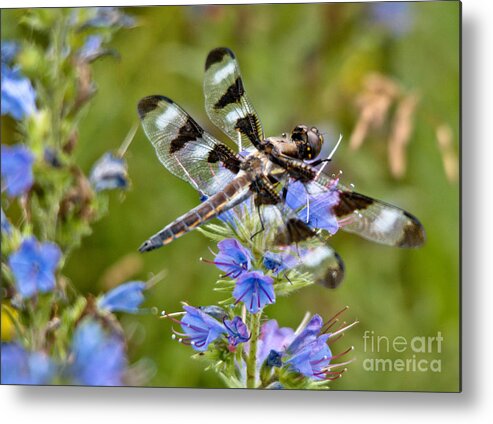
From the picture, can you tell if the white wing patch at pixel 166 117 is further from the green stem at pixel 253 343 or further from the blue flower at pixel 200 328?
the green stem at pixel 253 343

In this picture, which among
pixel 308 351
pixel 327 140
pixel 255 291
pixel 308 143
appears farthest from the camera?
pixel 327 140

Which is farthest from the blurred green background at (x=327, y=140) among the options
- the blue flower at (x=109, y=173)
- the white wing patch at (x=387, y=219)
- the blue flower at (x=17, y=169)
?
the white wing patch at (x=387, y=219)

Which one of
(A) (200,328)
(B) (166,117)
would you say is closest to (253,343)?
(A) (200,328)

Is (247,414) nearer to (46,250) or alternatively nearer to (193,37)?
(46,250)

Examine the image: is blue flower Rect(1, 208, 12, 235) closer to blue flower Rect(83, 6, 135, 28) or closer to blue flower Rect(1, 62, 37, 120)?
blue flower Rect(1, 62, 37, 120)

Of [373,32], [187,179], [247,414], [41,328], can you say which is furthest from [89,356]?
[373,32]

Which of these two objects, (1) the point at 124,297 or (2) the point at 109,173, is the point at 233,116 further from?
(1) the point at 124,297

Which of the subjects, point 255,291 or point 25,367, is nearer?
point 255,291
